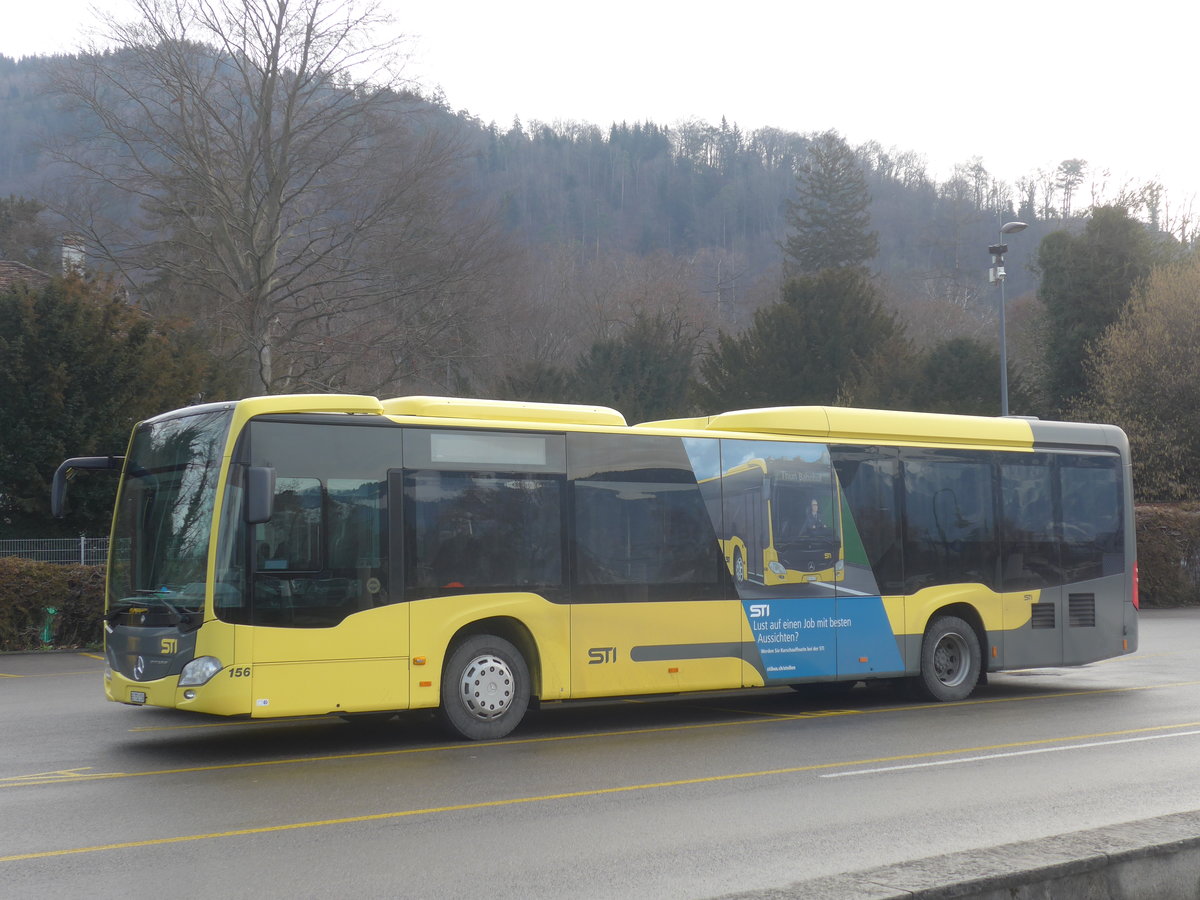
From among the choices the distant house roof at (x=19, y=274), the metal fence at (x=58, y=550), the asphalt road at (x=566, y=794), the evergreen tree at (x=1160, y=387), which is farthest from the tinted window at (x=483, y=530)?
the evergreen tree at (x=1160, y=387)

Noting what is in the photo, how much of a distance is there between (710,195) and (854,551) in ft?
297

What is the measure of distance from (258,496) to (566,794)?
10.8 ft

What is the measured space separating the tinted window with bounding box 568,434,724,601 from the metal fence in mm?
12785

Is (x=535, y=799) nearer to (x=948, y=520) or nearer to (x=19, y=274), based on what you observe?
(x=948, y=520)

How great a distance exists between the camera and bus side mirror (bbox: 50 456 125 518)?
1100 centimetres

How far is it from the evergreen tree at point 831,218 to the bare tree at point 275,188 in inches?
2123

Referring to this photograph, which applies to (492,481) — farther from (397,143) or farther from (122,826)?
(397,143)

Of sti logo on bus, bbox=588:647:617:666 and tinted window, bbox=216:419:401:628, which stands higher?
tinted window, bbox=216:419:401:628

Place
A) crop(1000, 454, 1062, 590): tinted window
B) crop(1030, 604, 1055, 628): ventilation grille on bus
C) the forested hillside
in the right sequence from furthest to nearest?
the forested hillside
crop(1030, 604, 1055, 628): ventilation grille on bus
crop(1000, 454, 1062, 590): tinted window

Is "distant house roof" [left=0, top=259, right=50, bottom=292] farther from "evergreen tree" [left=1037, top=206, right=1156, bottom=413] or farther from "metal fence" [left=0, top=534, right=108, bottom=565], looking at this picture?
"evergreen tree" [left=1037, top=206, right=1156, bottom=413]

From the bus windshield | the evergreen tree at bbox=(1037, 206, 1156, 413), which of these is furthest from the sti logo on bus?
the evergreen tree at bbox=(1037, 206, 1156, 413)

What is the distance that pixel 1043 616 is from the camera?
1502cm

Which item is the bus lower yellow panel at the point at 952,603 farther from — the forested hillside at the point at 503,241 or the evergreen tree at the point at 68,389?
the forested hillside at the point at 503,241

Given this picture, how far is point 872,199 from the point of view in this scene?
8800 centimetres
